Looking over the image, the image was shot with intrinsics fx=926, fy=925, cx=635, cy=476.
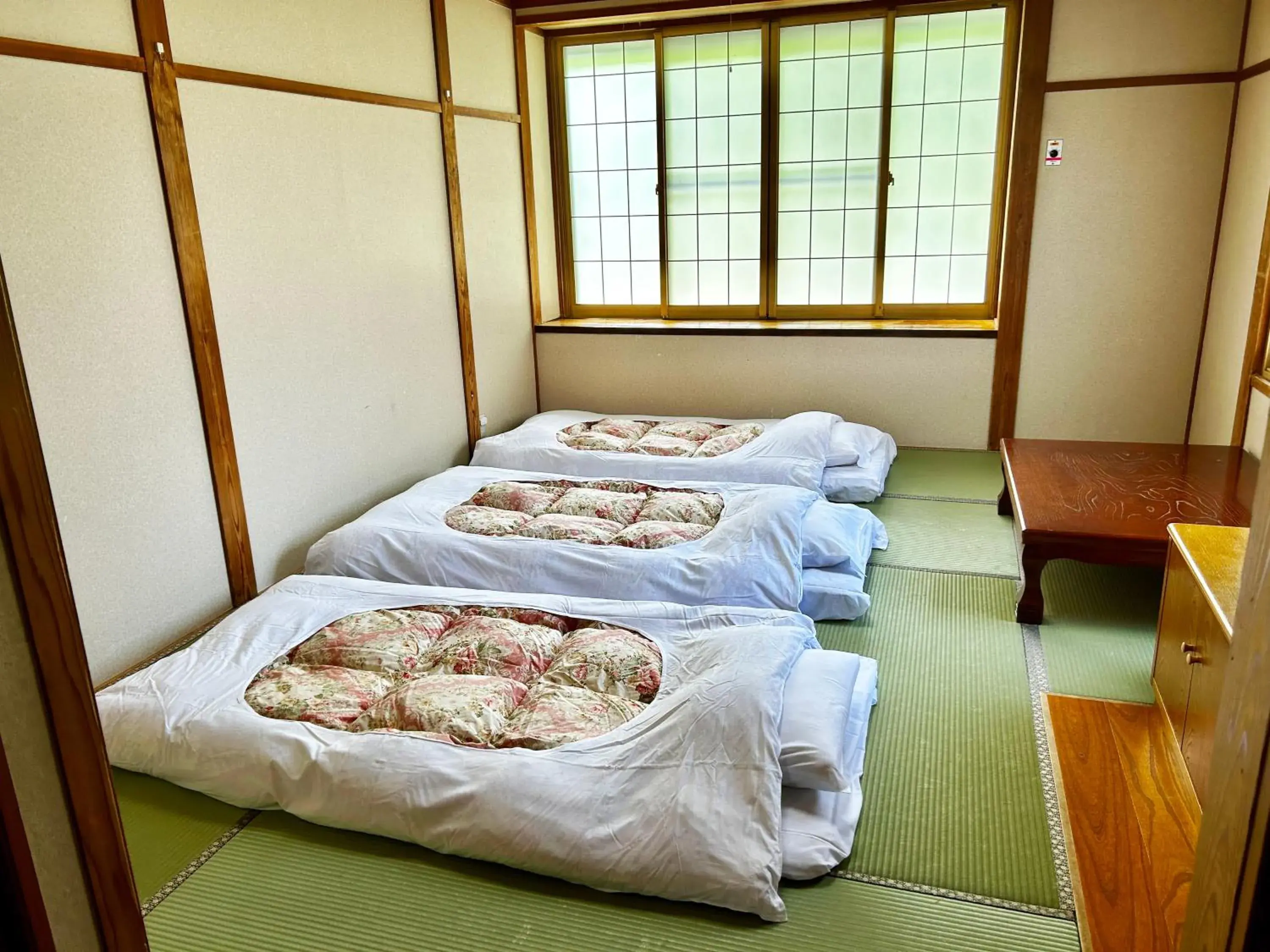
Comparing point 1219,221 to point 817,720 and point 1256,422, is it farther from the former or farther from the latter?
point 817,720

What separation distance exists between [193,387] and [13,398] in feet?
8.62

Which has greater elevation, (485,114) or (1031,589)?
(485,114)

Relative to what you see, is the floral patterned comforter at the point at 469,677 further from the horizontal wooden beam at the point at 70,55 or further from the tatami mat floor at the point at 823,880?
the horizontal wooden beam at the point at 70,55

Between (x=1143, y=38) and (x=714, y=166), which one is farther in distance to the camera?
(x=714, y=166)

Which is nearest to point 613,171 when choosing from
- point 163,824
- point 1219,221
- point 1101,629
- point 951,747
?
point 1219,221

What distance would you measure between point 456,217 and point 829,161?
2299 mm

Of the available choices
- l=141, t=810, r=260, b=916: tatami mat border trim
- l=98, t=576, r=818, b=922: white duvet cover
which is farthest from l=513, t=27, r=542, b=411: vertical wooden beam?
l=141, t=810, r=260, b=916: tatami mat border trim

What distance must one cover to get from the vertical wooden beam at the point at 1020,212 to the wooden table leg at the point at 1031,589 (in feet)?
5.83

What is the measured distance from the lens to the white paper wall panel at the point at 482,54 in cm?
480

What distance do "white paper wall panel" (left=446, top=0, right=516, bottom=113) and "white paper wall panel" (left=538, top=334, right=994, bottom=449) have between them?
4.85 feet

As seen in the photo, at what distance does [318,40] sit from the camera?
3.78m

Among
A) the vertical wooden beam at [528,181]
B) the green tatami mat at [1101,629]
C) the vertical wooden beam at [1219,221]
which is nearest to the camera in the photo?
the green tatami mat at [1101,629]

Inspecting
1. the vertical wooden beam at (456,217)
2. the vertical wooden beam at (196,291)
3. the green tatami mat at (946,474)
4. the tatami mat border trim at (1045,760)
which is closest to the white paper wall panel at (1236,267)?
the green tatami mat at (946,474)

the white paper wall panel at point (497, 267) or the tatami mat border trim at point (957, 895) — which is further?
the white paper wall panel at point (497, 267)
